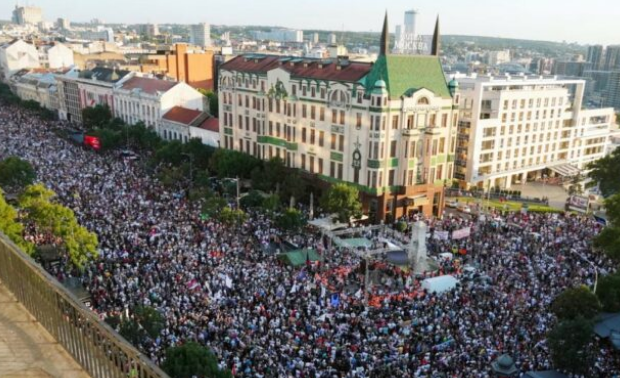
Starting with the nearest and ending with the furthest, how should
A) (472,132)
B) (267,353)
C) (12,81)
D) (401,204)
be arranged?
1. (267,353)
2. (401,204)
3. (472,132)
4. (12,81)

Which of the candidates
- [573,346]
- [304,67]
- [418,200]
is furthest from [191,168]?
[573,346]

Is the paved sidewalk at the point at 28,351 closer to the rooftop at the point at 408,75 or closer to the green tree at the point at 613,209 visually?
the green tree at the point at 613,209

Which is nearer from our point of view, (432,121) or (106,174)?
(432,121)

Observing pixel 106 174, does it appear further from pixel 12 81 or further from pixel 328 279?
pixel 12 81

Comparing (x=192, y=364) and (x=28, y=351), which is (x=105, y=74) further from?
(x=28, y=351)

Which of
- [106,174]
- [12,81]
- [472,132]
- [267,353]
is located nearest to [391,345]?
[267,353]

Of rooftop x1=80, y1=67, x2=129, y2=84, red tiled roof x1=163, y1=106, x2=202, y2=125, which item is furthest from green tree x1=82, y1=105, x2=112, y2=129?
red tiled roof x1=163, y1=106, x2=202, y2=125

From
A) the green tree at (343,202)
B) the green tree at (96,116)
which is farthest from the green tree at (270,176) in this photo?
the green tree at (96,116)
